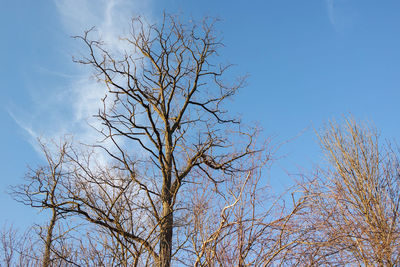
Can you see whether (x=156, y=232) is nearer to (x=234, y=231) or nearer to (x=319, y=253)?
(x=234, y=231)

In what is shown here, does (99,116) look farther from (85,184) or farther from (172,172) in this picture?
(172,172)

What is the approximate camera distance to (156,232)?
16.8 ft

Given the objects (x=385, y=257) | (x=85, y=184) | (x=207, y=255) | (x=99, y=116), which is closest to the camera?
(x=207, y=255)

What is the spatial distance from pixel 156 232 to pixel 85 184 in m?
1.76

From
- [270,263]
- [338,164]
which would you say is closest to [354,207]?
[338,164]

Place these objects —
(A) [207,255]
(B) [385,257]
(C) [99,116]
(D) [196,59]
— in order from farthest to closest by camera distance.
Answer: (D) [196,59], (C) [99,116], (B) [385,257], (A) [207,255]

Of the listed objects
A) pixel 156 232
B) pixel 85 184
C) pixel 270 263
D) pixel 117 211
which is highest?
pixel 85 184

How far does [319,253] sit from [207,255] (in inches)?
45.9

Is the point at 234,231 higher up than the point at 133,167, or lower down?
lower down

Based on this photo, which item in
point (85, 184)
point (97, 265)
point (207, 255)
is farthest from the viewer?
point (85, 184)

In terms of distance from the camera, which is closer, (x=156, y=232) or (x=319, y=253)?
(x=319, y=253)

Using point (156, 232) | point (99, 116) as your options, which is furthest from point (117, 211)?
point (99, 116)

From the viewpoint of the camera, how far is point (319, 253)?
357 cm

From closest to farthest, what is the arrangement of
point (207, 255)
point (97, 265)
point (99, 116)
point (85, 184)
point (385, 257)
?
point (207, 255), point (385, 257), point (97, 265), point (85, 184), point (99, 116)
